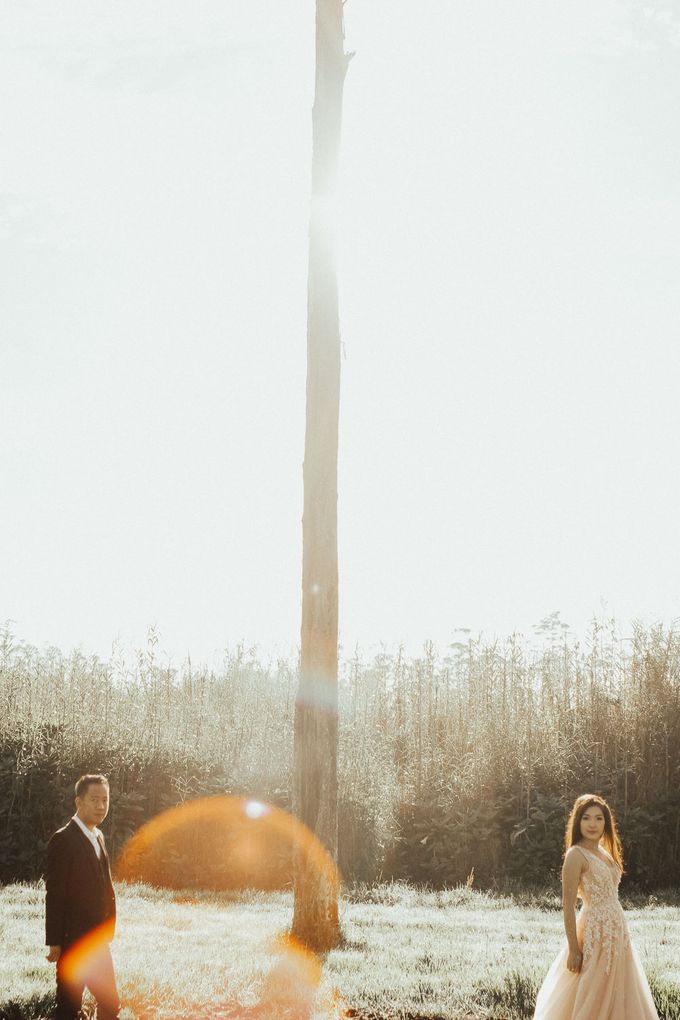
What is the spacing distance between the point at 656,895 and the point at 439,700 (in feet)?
13.2

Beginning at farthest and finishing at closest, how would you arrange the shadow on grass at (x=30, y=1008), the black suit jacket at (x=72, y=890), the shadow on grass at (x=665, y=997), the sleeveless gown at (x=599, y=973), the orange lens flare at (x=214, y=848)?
the orange lens flare at (x=214, y=848) → the shadow on grass at (x=665, y=997) → the shadow on grass at (x=30, y=1008) → the black suit jacket at (x=72, y=890) → the sleeveless gown at (x=599, y=973)

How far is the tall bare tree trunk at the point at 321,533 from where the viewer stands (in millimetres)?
7582

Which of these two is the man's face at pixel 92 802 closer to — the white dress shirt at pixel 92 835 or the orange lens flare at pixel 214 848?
the white dress shirt at pixel 92 835

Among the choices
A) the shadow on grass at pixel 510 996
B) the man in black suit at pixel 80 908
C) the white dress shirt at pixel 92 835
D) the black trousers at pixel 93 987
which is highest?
the white dress shirt at pixel 92 835

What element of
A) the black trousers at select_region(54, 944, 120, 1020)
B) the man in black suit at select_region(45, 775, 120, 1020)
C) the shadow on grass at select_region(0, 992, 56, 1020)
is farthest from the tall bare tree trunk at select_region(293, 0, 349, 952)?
the man in black suit at select_region(45, 775, 120, 1020)

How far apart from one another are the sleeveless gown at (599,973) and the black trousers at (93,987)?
82.8 inches

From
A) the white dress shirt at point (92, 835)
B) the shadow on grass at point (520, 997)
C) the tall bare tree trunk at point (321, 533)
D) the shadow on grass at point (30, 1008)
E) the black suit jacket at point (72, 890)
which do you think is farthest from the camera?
the tall bare tree trunk at point (321, 533)

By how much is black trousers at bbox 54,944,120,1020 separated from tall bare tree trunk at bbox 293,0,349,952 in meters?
2.36

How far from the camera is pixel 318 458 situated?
818cm

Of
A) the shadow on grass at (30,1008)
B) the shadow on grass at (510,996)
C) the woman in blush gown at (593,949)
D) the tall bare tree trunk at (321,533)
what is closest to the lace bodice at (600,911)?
the woman in blush gown at (593,949)

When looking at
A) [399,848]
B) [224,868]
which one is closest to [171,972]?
[224,868]

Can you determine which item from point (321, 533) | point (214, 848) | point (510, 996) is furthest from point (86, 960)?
point (214, 848)

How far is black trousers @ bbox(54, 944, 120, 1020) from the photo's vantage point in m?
5.13

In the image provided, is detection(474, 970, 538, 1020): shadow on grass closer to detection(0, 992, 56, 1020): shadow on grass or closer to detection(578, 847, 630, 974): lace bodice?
detection(578, 847, 630, 974): lace bodice
